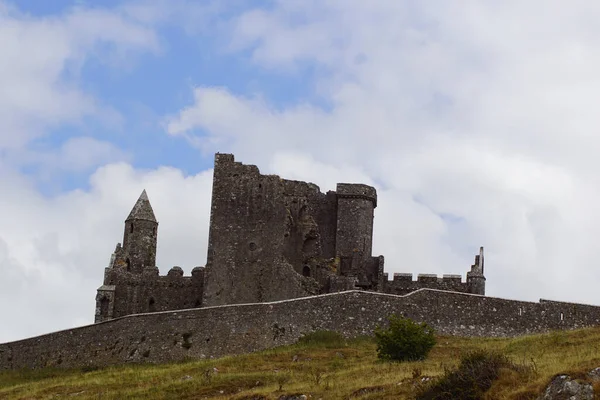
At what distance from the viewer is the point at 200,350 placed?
4850cm

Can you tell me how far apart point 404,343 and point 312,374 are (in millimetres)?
4434

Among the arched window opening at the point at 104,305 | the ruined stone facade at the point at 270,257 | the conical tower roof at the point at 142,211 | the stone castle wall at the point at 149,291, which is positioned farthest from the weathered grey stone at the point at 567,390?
the conical tower roof at the point at 142,211

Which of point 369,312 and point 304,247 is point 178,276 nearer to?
point 304,247

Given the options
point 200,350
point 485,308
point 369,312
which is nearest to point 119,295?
point 200,350

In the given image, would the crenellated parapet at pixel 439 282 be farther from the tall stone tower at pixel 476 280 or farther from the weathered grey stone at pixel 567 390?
the weathered grey stone at pixel 567 390

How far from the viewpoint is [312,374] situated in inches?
1551

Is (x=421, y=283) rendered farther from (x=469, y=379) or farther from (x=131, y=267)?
(x=469, y=379)

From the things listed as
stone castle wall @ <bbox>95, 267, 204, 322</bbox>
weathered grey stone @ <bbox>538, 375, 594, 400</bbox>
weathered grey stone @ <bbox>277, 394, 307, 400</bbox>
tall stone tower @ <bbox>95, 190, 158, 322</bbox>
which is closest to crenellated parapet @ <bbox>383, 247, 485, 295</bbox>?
stone castle wall @ <bbox>95, 267, 204, 322</bbox>

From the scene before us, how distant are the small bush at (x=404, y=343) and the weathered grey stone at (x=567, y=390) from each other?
13.8m

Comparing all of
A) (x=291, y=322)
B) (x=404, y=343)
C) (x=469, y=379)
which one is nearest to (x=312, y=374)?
(x=404, y=343)

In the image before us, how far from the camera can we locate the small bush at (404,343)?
137 ft

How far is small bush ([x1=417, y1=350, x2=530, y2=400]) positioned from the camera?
29.8m

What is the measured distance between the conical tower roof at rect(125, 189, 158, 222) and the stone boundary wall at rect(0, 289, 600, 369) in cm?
1207

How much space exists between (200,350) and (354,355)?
25.2 ft
